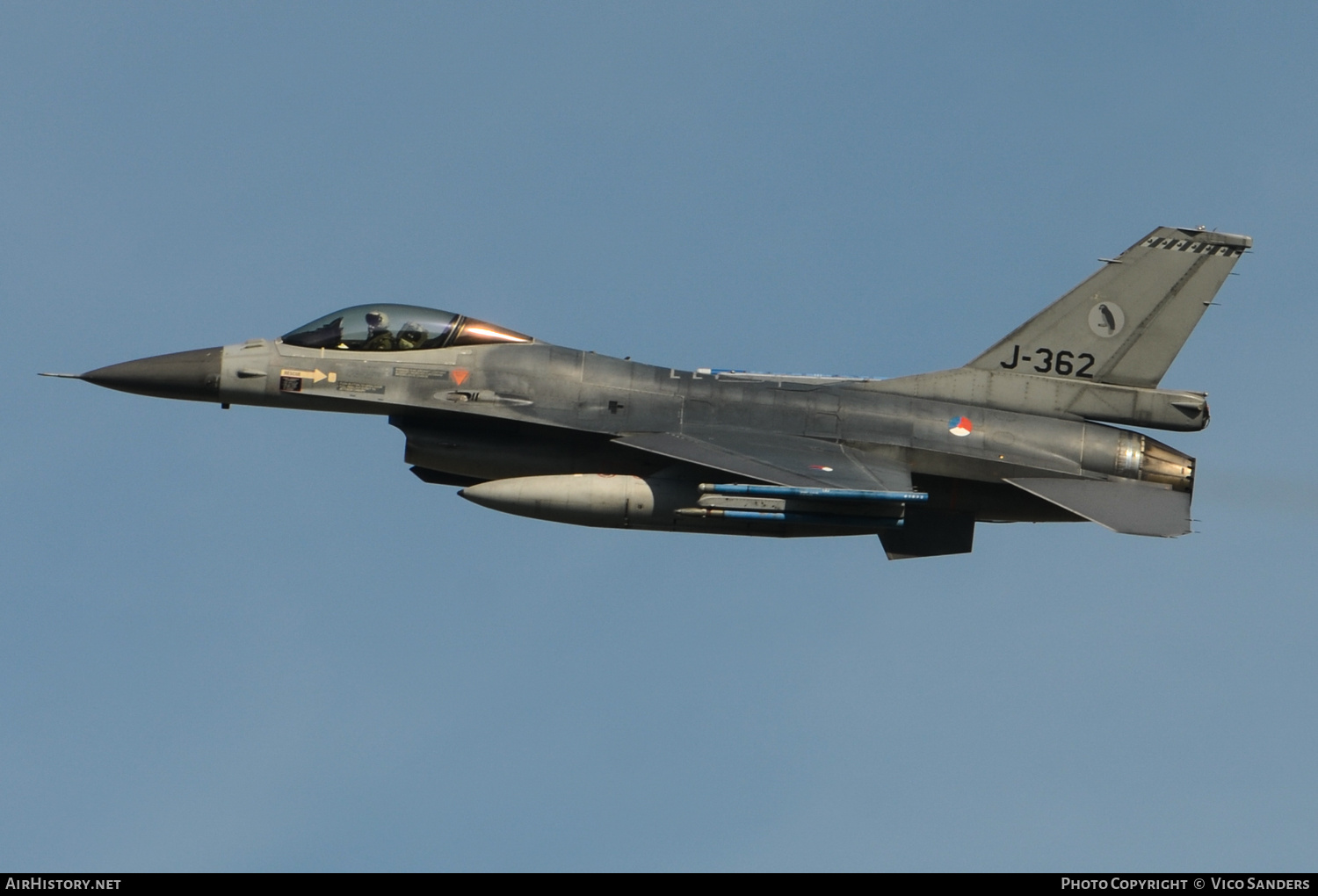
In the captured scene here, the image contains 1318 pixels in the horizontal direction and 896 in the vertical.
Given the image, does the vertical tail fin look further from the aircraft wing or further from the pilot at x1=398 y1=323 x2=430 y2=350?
the pilot at x1=398 y1=323 x2=430 y2=350

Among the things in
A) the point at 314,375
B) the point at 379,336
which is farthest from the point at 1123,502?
the point at 314,375

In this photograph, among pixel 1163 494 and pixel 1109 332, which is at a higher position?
pixel 1109 332

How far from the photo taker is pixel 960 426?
22219mm

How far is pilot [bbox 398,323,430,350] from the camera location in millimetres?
22203

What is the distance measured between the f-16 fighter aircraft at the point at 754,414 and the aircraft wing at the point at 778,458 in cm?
4

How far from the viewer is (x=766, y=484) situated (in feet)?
67.9

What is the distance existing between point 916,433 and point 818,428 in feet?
4.05

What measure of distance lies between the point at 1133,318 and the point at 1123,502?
104 inches

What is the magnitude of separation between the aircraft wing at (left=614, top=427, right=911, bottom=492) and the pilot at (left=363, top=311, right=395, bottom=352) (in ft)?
10.6

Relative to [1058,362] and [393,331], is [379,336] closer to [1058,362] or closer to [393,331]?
[393,331]

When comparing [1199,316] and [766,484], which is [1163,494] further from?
[766,484]

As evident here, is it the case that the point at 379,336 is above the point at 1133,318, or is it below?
below
